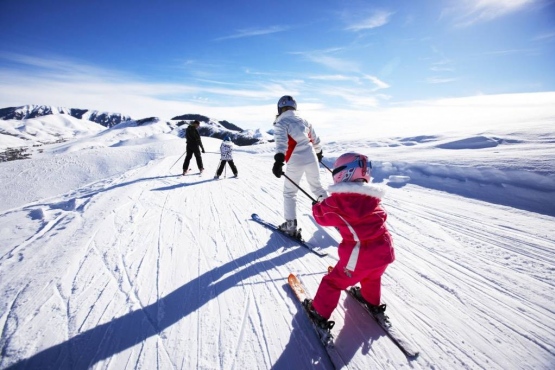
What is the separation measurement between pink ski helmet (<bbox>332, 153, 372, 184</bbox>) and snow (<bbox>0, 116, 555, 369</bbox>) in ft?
4.56

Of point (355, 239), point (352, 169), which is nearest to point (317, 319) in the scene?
point (355, 239)

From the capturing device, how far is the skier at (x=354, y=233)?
2244 millimetres

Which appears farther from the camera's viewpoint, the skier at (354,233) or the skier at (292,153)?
the skier at (292,153)

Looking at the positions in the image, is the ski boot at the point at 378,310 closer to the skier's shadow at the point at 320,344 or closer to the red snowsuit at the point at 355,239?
the skier's shadow at the point at 320,344

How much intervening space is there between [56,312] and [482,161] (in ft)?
29.8

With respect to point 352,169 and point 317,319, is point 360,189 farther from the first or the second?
point 317,319

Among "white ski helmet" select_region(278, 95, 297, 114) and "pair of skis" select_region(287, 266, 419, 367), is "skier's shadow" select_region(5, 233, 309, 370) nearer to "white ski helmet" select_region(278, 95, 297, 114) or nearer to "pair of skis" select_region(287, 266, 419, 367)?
"pair of skis" select_region(287, 266, 419, 367)

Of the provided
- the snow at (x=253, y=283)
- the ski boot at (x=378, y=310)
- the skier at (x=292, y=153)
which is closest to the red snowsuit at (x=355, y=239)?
the ski boot at (x=378, y=310)

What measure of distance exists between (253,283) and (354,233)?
4.79 ft

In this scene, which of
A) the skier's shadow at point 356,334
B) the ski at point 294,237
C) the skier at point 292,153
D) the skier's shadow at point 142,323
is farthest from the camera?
the skier at point 292,153

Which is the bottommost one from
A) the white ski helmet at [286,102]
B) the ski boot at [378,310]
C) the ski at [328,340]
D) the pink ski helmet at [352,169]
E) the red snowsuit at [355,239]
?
the ski at [328,340]

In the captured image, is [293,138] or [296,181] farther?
[296,181]

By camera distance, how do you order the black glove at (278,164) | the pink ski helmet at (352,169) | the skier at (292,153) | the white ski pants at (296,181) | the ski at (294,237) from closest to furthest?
1. the pink ski helmet at (352,169)
2. the ski at (294,237)
3. the black glove at (278,164)
4. the skier at (292,153)
5. the white ski pants at (296,181)

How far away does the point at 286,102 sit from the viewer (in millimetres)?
4191
